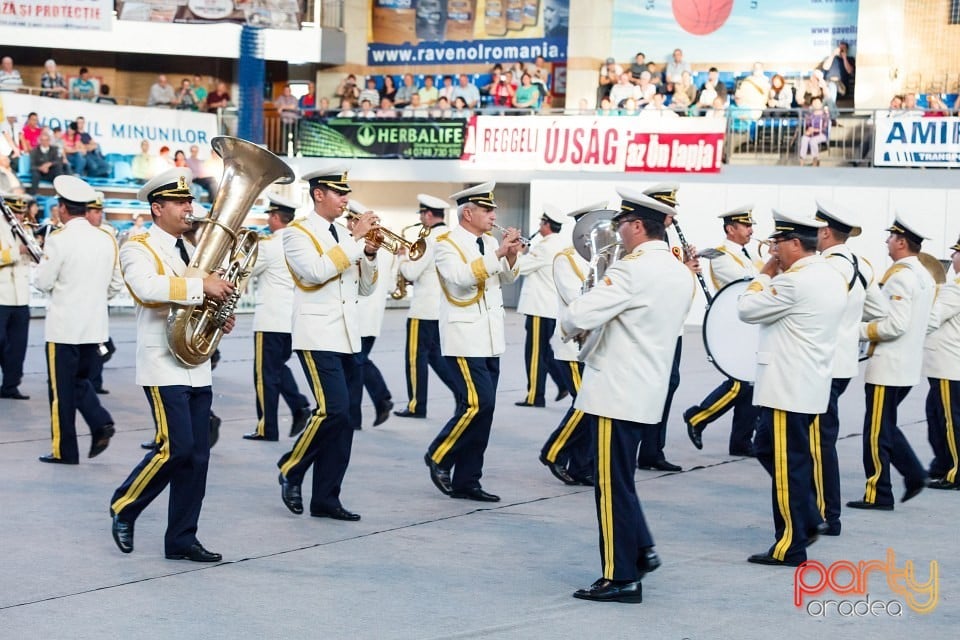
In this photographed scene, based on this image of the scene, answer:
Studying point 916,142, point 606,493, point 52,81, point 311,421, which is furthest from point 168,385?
point 52,81

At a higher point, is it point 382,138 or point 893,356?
point 382,138

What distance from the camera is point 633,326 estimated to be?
6270mm

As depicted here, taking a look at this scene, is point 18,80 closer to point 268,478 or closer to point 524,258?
point 524,258

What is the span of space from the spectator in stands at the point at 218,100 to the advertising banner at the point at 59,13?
9.65 feet

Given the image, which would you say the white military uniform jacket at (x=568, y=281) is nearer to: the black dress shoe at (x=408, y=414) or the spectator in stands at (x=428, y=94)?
the black dress shoe at (x=408, y=414)

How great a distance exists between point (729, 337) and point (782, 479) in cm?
258

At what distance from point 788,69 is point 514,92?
18.2 feet

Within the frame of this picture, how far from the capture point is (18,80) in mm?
25719

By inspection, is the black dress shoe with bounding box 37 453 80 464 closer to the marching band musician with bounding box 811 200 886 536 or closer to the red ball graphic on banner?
the marching band musician with bounding box 811 200 886 536

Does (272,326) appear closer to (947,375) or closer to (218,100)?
(947,375)

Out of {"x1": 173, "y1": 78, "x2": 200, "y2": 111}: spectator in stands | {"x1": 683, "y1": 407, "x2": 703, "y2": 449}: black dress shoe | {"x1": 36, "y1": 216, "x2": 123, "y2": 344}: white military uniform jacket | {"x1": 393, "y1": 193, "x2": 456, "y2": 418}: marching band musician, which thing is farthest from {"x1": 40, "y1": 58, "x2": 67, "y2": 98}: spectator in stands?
{"x1": 683, "y1": 407, "x2": 703, "y2": 449}: black dress shoe

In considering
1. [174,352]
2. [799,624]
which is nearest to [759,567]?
[799,624]

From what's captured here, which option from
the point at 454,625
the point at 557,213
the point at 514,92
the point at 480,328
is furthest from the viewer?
the point at 514,92

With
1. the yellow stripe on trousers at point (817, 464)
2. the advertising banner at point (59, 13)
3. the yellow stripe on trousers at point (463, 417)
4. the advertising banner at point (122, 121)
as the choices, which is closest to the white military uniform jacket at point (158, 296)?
the yellow stripe on trousers at point (463, 417)
